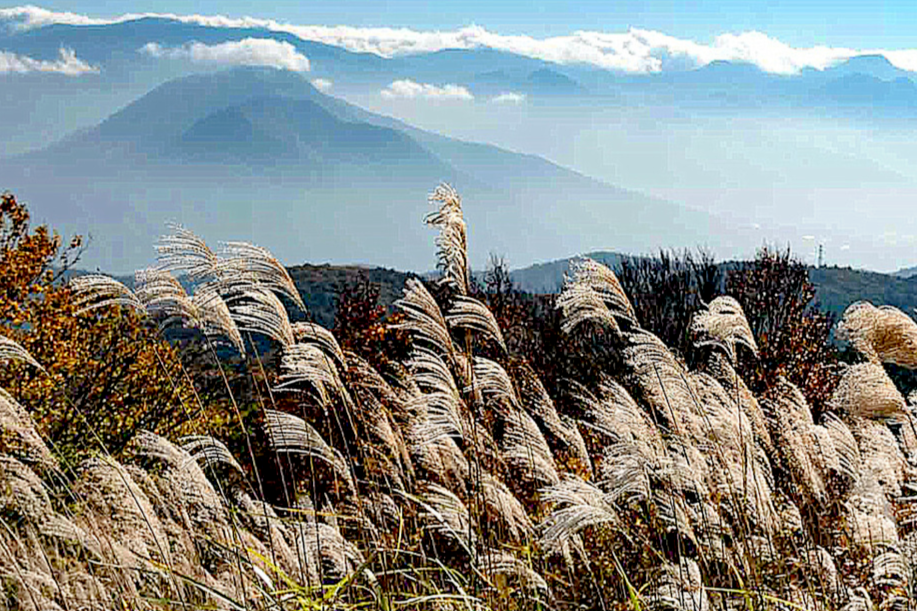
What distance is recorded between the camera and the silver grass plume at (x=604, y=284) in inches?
134

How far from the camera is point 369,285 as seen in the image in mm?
19266

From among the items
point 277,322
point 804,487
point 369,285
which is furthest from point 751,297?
point 277,322

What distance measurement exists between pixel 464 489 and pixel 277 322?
124cm

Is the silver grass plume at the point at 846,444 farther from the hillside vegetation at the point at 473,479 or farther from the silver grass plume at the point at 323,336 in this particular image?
the silver grass plume at the point at 323,336

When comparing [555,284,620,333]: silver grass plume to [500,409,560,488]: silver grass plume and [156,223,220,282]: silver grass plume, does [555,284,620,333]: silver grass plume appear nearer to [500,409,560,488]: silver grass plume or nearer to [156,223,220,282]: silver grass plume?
[500,409,560,488]: silver grass plume

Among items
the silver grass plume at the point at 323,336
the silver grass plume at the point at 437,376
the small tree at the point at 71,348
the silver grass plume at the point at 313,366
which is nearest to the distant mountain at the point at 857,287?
the small tree at the point at 71,348

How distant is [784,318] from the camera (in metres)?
19.0

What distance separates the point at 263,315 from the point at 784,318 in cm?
1721

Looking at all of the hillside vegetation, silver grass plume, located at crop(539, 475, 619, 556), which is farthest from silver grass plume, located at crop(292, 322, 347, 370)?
silver grass plume, located at crop(539, 475, 619, 556)

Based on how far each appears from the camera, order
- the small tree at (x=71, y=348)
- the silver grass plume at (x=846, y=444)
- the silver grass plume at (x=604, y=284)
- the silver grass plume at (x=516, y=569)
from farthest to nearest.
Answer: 1. the small tree at (x=71, y=348)
2. the silver grass plume at (x=846, y=444)
3. the silver grass plume at (x=604, y=284)
4. the silver grass plume at (x=516, y=569)

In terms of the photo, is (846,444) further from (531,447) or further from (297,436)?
(297,436)

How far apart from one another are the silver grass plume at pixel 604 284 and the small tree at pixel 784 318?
1156cm

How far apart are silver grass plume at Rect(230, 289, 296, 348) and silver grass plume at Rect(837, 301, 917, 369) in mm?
2000

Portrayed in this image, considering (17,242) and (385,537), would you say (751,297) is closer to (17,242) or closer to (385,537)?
(17,242)
